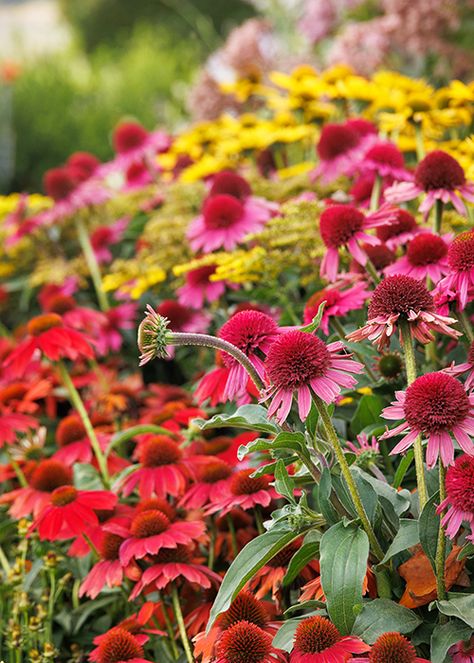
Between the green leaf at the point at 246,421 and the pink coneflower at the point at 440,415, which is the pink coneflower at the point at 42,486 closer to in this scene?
the green leaf at the point at 246,421

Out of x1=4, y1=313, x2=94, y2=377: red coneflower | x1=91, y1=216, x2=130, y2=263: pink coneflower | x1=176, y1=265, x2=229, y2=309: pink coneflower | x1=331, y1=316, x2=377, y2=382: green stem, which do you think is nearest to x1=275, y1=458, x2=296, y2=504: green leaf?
x1=331, y1=316, x2=377, y2=382: green stem

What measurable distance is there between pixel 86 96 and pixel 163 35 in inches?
182

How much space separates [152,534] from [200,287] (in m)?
0.83

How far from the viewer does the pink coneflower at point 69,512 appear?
161 cm

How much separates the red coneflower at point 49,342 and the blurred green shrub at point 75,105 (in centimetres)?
372

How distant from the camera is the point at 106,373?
2539 mm

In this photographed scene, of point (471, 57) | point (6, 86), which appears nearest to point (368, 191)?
point (471, 57)

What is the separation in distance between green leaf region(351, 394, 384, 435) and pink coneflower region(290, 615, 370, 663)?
0.48 metres

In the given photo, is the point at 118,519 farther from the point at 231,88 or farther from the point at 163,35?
the point at 163,35

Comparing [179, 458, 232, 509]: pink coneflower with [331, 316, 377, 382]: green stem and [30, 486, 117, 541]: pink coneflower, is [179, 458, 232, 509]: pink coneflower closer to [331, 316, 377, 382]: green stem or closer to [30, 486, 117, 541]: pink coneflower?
[30, 486, 117, 541]: pink coneflower

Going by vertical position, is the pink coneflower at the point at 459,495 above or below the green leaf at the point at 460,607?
above

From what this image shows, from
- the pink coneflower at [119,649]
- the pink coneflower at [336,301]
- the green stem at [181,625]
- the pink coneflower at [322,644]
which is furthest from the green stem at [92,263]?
the pink coneflower at [322,644]

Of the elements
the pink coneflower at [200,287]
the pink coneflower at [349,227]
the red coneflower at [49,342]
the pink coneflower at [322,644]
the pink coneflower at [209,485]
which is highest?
the pink coneflower at [349,227]

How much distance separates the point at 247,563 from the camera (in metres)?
1.22
